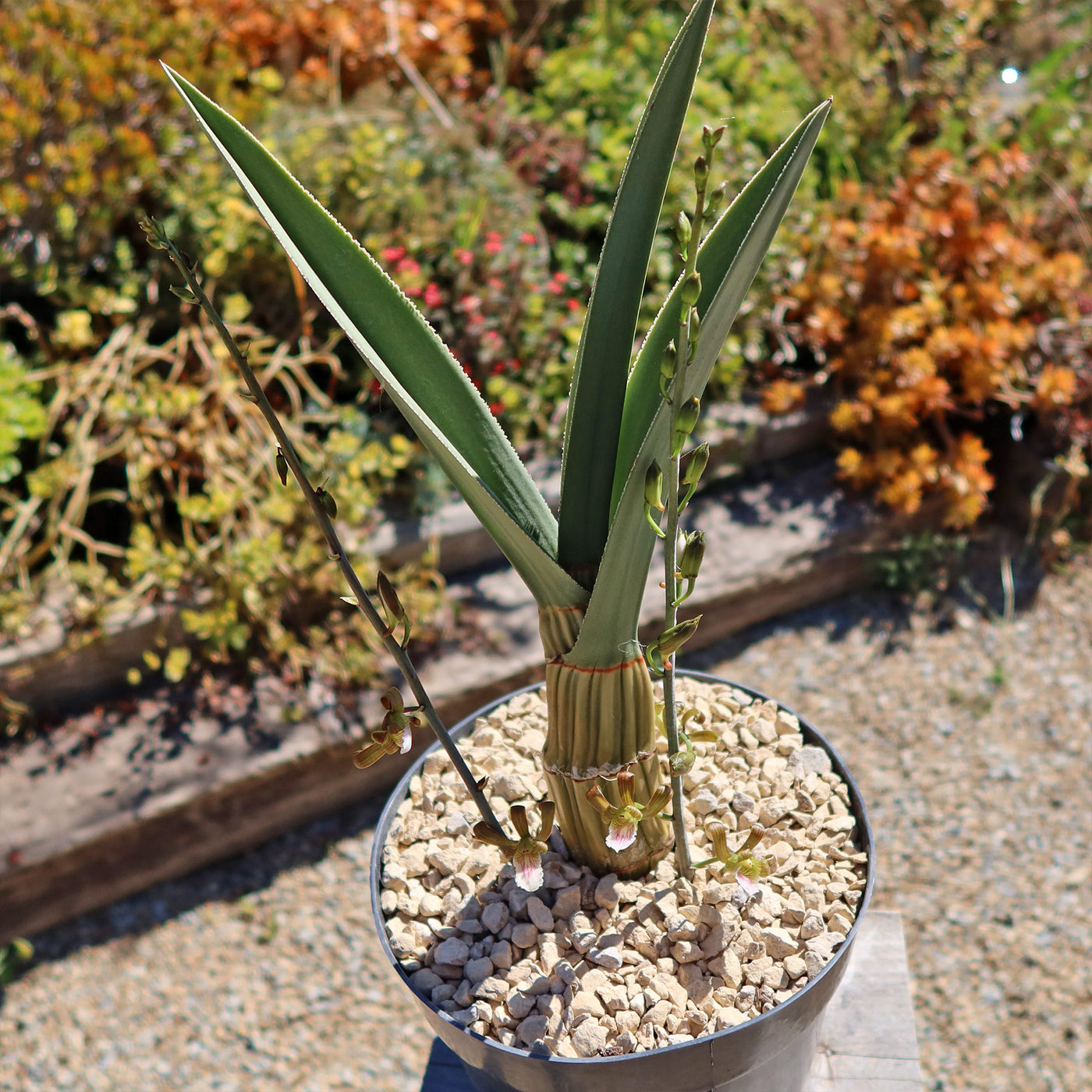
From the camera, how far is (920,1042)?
6.06ft

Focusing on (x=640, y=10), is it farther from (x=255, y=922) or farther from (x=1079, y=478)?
(x=255, y=922)

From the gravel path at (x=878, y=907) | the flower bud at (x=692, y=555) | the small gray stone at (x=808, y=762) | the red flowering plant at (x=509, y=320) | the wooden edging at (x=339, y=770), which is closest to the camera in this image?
the flower bud at (x=692, y=555)

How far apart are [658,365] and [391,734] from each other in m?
0.43

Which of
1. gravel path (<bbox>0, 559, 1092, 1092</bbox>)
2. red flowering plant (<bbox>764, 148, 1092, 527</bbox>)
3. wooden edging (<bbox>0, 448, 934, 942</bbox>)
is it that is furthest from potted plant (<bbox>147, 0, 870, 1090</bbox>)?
red flowering plant (<bbox>764, 148, 1092, 527</bbox>)

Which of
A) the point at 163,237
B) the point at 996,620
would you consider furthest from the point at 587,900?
the point at 996,620

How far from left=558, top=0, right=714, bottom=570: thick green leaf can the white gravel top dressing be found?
1.23 feet

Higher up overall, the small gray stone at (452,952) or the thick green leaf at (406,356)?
the thick green leaf at (406,356)

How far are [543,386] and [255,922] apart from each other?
1.52 metres

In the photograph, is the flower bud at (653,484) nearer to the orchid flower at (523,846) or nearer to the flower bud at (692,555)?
the flower bud at (692,555)

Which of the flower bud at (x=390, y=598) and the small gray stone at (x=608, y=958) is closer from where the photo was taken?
the flower bud at (x=390, y=598)

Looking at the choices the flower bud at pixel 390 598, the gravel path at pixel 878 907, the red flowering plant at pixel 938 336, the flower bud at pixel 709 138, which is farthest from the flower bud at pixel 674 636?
the red flowering plant at pixel 938 336

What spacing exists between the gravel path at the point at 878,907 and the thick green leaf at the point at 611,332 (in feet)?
4.81

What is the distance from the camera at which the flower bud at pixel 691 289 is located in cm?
68

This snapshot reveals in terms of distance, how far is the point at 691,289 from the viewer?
2.24 feet
